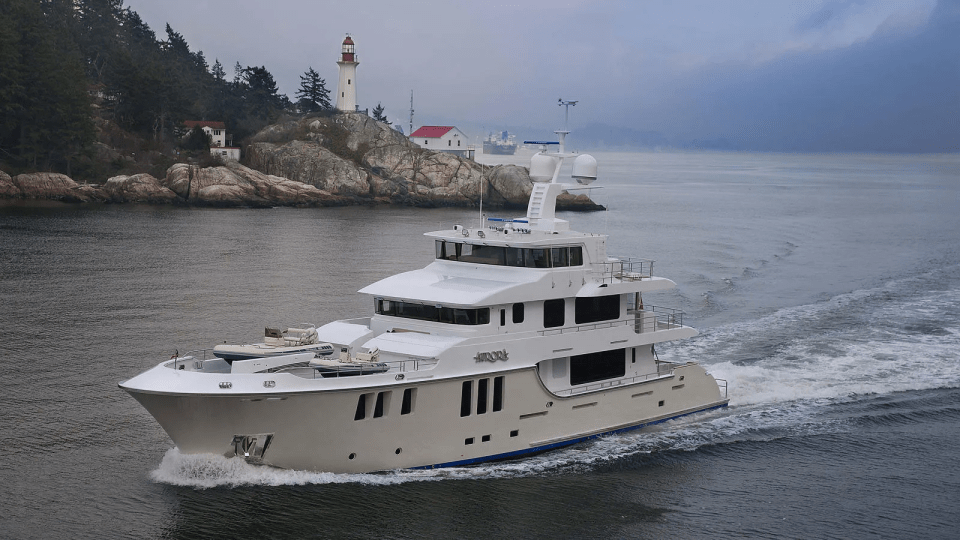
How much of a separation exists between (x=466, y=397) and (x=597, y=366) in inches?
157

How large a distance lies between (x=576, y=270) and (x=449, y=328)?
339cm

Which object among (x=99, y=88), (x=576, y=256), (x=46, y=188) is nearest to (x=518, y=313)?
(x=576, y=256)

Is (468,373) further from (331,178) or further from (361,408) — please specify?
(331,178)

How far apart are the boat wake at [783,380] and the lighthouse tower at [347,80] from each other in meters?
63.6

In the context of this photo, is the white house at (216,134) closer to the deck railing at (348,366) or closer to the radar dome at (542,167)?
the radar dome at (542,167)

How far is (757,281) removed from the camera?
4153cm

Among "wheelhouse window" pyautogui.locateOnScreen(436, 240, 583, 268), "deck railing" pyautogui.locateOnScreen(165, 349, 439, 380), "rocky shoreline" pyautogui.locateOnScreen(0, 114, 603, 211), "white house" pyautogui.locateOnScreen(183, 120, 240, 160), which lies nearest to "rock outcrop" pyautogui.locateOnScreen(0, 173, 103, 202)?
"rocky shoreline" pyautogui.locateOnScreen(0, 114, 603, 211)

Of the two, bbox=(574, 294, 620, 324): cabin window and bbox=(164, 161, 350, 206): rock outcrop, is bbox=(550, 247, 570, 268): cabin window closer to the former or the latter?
bbox=(574, 294, 620, 324): cabin window

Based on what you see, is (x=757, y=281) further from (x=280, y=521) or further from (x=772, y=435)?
(x=280, y=521)

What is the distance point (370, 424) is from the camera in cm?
1764

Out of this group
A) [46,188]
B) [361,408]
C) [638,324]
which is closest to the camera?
[361,408]

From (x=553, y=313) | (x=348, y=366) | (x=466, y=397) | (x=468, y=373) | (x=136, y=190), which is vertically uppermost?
(x=136, y=190)

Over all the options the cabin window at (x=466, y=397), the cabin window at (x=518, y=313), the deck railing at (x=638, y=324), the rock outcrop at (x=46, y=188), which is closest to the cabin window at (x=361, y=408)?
the cabin window at (x=466, y=397)

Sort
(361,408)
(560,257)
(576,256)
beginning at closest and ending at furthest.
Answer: (361,408)
(560,257)
(576,256)
